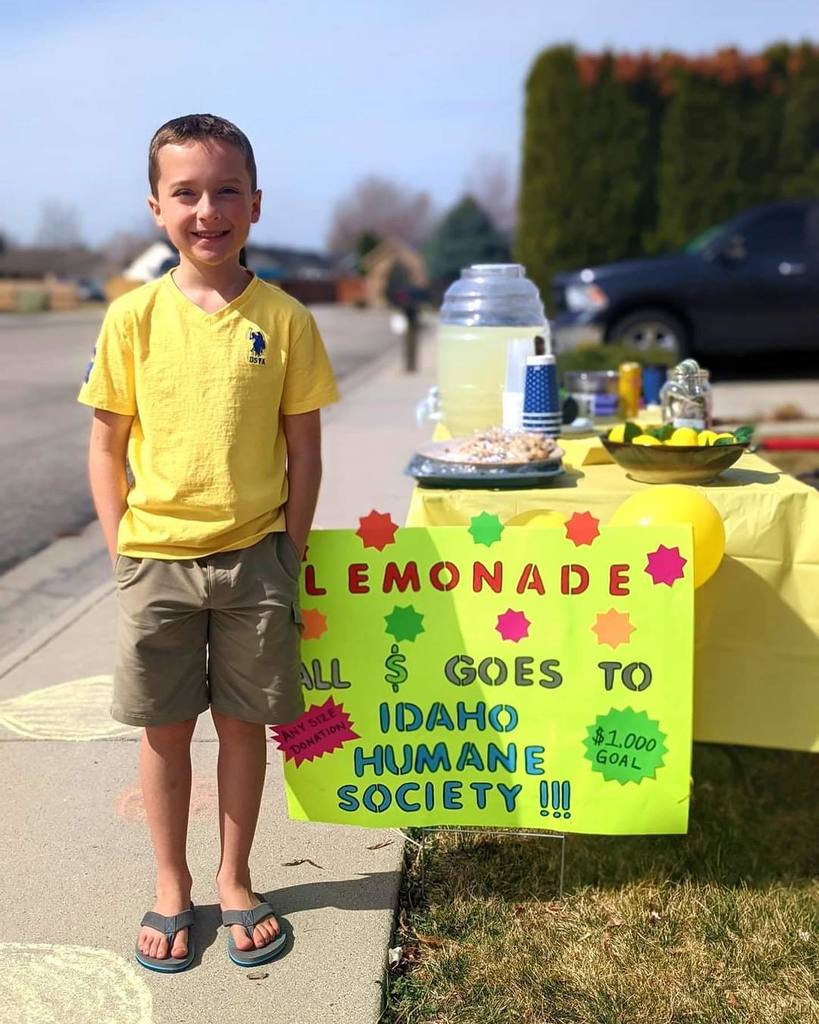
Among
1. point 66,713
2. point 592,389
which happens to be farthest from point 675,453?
point 66,713

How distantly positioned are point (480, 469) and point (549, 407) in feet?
2.14

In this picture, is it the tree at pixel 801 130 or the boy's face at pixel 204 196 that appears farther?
the tree at pixel 801 130

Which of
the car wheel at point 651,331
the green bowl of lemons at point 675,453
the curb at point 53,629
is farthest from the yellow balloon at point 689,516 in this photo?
the car wheel at point 651,331

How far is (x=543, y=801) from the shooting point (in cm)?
280

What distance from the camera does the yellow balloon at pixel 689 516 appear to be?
2773 mm

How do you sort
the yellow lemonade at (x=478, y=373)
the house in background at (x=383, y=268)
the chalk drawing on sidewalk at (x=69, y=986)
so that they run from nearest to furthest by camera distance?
the chalk drawing on sidewalk at (x=69, y=986), the yellow lemonade at (x=478, y=373), the house in background at (x=383, y=268)

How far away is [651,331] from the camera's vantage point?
12.3 meters

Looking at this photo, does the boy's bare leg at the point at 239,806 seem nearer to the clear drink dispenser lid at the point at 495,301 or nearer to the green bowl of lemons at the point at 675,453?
the green bowl of lemons at the point at 675,453

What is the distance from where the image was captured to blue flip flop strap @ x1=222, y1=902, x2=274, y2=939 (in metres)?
2.64

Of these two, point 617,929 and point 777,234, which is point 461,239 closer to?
point 777,234

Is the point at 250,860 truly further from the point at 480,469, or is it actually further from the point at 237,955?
the point at 480,469

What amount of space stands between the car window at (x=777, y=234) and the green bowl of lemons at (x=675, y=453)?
9.72 m

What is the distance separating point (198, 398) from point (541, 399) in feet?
5.33

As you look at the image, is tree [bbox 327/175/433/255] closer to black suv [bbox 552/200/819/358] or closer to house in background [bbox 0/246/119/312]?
house in background [bbox 0/246/119/312]
